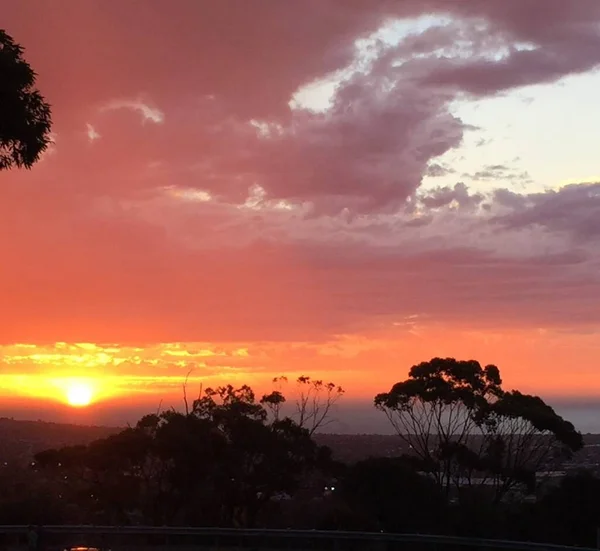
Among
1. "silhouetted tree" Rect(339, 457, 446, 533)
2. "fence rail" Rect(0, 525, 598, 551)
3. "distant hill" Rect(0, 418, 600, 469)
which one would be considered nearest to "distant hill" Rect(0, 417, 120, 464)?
"distant hill" Rect(0, 418, 600, 469)

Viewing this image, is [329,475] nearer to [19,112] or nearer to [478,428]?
[478,428]

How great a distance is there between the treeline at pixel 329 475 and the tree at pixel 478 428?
0.21 ft

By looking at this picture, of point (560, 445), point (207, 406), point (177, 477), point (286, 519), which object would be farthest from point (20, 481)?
point (560, 445)

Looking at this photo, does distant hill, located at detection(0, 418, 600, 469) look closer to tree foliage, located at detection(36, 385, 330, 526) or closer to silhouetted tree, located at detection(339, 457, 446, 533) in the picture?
tree foliage, located at detection(36, 385, 330, 526)

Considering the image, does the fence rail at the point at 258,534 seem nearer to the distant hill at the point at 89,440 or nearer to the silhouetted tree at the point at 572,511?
the silhouetted tree at the point at 572,511

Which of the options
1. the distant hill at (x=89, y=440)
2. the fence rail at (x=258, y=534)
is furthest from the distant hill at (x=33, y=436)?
the fence rail at (x=258, y=534)

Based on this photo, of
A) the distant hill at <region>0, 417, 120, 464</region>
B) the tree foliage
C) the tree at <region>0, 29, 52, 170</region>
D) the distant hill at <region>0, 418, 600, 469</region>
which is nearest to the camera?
the tree at <region>0, 29, 52, 170</region>

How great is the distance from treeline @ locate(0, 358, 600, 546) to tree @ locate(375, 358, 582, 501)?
0.21ft

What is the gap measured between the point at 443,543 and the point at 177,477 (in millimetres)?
19584

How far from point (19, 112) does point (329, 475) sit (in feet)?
98.6

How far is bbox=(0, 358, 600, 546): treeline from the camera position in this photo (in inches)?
1151

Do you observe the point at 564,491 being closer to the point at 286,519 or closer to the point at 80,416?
the point at 286,519

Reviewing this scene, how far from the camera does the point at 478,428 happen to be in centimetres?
4284

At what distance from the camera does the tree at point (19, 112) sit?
1189 centimetres
